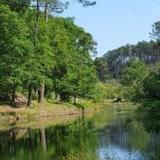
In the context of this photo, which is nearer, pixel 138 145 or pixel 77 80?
pixel 138 145

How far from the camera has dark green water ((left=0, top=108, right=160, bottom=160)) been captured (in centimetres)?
2902

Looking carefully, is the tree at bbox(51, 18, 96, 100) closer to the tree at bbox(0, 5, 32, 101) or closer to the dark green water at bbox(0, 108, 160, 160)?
the tree at bbox(0, 5, 32, 101)

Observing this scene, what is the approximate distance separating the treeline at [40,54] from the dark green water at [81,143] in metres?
11.5

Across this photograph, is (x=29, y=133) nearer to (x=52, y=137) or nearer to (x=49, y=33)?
(x=52, y=137)

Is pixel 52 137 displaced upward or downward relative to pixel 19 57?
downward

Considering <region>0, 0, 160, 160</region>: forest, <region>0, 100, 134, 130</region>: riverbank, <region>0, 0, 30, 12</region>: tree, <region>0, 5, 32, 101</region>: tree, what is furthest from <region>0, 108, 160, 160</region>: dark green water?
<region>0, 0, 30, 12</region>: tree

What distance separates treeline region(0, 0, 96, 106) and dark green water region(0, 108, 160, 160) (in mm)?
11454

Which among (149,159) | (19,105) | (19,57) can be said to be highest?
(19,57)

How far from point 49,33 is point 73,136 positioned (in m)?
30.5

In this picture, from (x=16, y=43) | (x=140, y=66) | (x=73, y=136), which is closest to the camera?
(x=73, y=136)

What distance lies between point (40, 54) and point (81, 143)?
2762 centimetres

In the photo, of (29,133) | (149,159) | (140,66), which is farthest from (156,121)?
(140,66)

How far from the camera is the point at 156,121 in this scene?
105 feet

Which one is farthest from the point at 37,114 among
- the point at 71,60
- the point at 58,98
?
the point at 58,98
